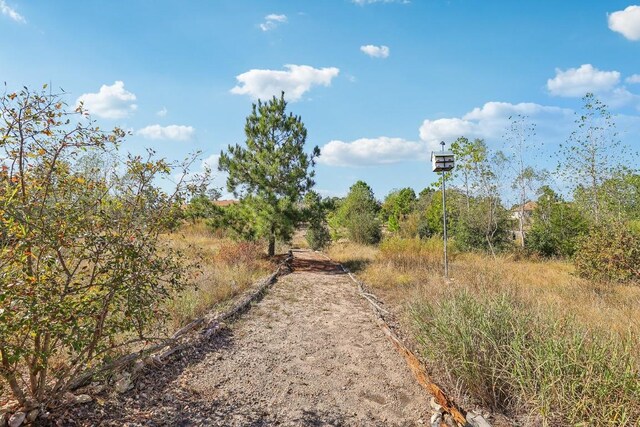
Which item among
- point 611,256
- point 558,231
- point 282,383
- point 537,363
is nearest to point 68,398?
point 282,383

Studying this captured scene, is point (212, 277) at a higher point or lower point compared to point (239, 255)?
lower

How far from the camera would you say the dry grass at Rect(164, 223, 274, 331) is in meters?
5.33

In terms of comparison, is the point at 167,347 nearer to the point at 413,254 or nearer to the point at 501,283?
the point at 501,283

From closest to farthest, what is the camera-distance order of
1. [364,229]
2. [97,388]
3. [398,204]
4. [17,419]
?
[17,419] → [97,388] → [364,229] → [398,204]

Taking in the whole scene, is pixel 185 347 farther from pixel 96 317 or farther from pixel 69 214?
pixel 69 214

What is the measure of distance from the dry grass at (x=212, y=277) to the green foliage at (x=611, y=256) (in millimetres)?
8499

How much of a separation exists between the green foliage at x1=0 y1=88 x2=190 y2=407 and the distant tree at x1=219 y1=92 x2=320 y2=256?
372 inches

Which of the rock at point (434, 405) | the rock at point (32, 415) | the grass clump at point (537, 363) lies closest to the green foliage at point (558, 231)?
the grass clump at point (537, 363)

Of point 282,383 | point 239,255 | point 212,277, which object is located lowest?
point 282,383

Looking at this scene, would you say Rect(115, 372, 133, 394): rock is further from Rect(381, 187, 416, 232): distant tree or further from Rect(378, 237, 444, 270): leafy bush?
Rect(381, 187, 416, 232): distant tree

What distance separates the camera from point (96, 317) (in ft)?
9.29

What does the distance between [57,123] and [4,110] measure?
1.01 feet

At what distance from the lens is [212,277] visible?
8.59 meters

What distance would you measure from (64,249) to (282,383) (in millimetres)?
2436
